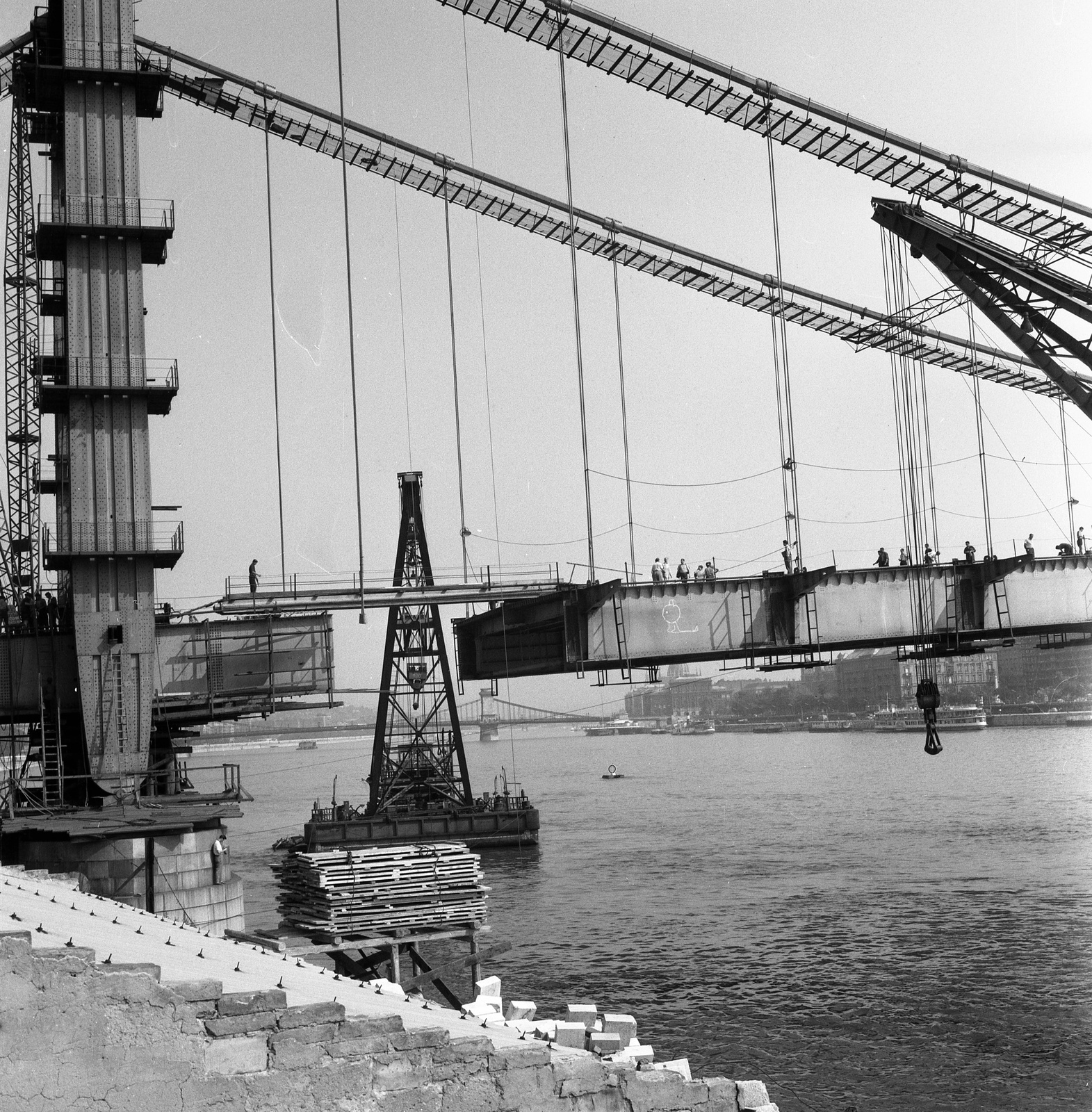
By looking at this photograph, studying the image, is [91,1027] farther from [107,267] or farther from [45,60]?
[45,60]

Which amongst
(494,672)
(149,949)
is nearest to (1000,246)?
(494,672)

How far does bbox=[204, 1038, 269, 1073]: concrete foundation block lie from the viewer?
10984 mm

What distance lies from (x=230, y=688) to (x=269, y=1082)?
2963 cm

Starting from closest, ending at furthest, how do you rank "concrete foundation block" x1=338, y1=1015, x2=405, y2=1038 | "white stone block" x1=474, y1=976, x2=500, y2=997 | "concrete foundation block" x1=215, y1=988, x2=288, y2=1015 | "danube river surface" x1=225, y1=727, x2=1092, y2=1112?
1. "concrete foundation block" x1=215, y1=988, x2=288, y2=1015
2. "concrete foundation block" x1=338, y1=1015, x2=405, y2=1038
3. "white stone block" x1=474, y1=976, x2=500, y2=997
4. "danube river surface" x1=225, y1=727, x2=1092, y2=1112

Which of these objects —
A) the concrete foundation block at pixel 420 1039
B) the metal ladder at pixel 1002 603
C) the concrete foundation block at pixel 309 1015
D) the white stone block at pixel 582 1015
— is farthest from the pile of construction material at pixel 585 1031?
the metal ladder at pixel 1002 603

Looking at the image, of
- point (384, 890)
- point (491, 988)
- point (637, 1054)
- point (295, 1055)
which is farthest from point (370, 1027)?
point (384, 890)

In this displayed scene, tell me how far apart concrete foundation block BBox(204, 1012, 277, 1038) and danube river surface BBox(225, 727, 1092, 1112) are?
56.3ft

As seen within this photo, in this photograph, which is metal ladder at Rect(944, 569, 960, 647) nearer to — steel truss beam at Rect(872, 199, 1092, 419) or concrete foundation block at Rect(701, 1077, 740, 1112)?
steel truss beam at Rect(872, 199, 1092, 419)

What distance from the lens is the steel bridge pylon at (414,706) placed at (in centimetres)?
7831

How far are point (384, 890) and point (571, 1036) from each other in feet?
35.6

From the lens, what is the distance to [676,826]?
8938cm

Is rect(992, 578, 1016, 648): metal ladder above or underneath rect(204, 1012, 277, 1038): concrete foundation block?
above

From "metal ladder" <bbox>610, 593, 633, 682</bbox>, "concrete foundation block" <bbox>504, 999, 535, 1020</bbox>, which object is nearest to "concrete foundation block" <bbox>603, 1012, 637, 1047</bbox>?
"concrete foundation block" <bbox>504, 999, 535, 1020</bbox>

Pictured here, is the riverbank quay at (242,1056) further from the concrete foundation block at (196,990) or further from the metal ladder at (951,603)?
the metal ladder at (951,603)
